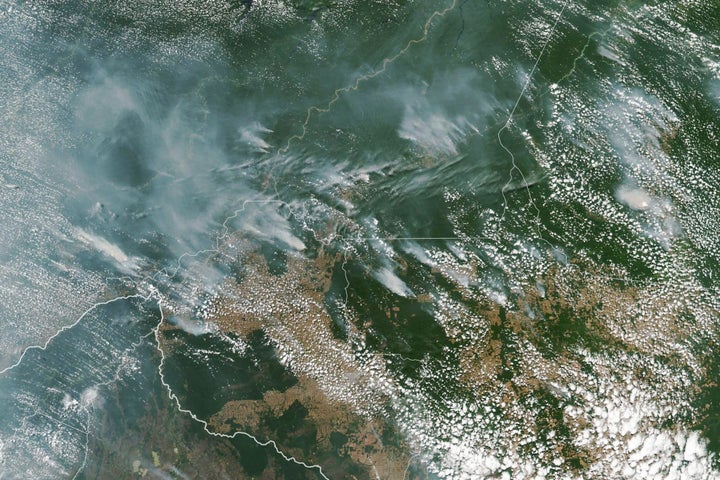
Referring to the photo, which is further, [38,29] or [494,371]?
[38,29]

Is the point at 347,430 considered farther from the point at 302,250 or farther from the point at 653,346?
the point at 653,346

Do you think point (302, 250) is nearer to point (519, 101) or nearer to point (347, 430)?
point (347, 430)

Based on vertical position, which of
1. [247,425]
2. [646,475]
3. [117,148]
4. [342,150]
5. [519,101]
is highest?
[519,101]

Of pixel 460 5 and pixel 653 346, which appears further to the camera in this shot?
pixel 460 5

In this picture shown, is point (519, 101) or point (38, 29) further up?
point (519, 101)

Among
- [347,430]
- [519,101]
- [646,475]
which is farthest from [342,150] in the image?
[646,475]

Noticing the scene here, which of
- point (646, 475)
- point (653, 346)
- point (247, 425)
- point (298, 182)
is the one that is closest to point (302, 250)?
point (298, 182)
